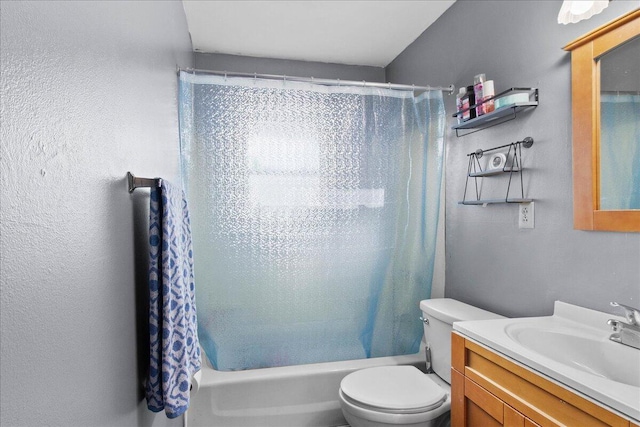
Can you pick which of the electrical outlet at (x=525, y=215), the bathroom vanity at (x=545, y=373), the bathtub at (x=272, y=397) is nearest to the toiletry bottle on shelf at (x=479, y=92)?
the electrical outlet at (x=525, y=215)

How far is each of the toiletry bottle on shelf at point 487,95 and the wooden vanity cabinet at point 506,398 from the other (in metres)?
1.12

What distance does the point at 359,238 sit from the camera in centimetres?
227

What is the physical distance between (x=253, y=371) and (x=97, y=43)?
6.23ft

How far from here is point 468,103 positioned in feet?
6.81

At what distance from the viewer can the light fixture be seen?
1339 millimetres

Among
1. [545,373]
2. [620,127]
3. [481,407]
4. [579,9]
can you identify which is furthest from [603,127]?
[481,407]

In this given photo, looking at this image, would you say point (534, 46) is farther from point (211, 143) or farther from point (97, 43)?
point (97, 43)

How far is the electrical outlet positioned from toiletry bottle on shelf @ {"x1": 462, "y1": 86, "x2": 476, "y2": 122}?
56cm

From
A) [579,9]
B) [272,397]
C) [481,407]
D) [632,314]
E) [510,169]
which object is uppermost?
[579,9]

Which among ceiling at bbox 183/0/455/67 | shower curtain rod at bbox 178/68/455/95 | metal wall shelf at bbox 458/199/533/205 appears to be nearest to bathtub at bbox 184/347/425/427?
metal wall shelf at bbox 458/199/533/205

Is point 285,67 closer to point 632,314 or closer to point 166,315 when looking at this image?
point 166,315

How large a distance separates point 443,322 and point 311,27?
2.06m

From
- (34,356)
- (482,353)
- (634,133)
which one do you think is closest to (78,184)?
(34,356)

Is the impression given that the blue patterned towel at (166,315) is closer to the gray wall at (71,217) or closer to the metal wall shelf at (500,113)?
the gray wall at (71,217)
